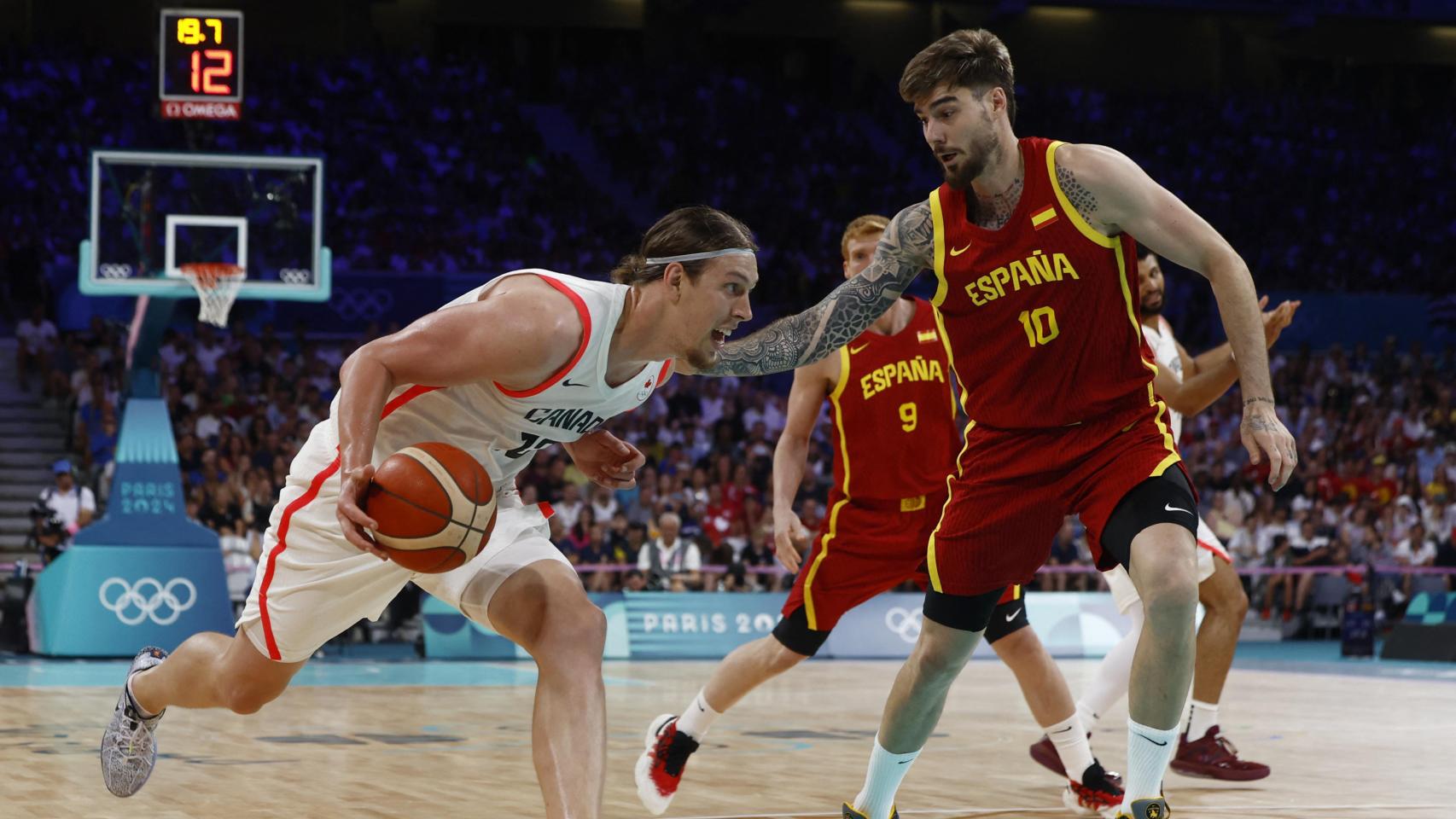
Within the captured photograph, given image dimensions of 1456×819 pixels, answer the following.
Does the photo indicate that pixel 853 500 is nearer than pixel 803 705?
Yes

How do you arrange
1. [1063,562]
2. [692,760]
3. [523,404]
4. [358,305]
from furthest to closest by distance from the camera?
[358,305]
[1063,562]
[692,760]
[523,404]

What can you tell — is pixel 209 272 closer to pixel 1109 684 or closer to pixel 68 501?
pixel 68 501

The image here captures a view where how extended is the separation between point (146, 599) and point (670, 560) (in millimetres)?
4766

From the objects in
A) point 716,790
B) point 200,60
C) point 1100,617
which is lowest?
point 1100,617

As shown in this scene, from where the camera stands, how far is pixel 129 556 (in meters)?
13.0

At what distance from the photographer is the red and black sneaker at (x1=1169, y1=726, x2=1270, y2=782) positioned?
6.55 metres

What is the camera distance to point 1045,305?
4.55m

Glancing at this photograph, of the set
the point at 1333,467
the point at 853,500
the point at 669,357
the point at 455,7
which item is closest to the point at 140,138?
the point at 455,7

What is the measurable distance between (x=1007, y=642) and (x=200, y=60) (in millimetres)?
8273

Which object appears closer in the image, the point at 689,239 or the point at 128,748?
the point at 689,239

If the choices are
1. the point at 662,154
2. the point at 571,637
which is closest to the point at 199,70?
the point at 571,637

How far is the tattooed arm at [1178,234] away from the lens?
428cm

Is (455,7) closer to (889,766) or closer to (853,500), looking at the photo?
(853,500)

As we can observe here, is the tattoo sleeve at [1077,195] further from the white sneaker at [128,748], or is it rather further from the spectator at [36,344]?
the spectator at [36,344]
